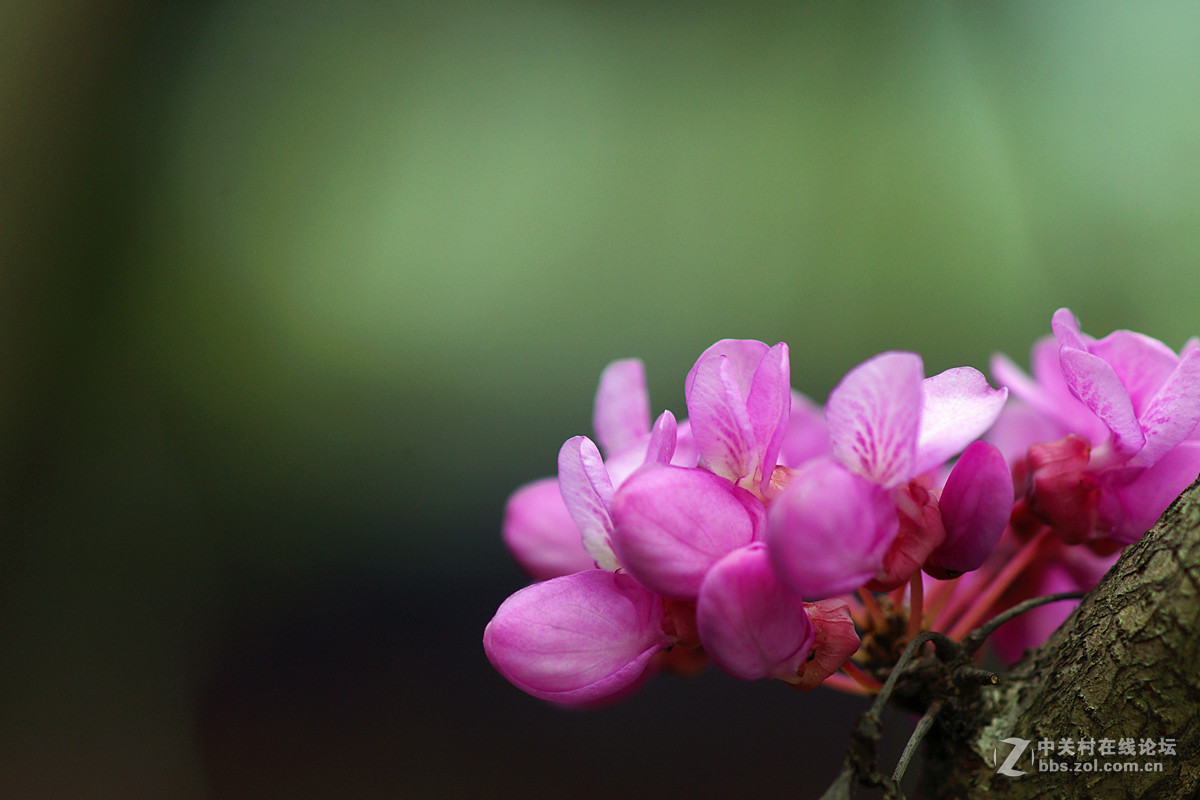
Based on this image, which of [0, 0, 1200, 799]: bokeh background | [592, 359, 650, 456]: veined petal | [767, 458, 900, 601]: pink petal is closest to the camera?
[767, 458, 900, 601]: pink petal

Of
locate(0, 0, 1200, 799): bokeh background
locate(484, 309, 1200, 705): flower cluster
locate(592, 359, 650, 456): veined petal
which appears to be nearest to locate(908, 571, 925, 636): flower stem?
locate(484, 309, 1200, 705): flower cluster

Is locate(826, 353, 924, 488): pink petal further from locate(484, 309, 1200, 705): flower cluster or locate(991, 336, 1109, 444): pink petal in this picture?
locate(991, 336, 1109, 444): pink petal

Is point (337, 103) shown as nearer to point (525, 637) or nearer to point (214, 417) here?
point (214, 417)

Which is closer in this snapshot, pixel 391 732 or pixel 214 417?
pixel 391 732

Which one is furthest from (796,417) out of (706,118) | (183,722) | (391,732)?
(706,118)

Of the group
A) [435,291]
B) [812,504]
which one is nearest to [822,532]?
[812,504]

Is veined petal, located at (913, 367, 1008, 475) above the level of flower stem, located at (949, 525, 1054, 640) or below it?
above

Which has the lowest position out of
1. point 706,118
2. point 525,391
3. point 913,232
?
point 525,391
